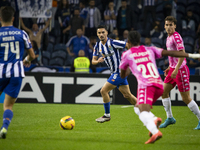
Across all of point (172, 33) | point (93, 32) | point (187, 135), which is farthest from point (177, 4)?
point (187, 135)

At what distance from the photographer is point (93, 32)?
15609 mm

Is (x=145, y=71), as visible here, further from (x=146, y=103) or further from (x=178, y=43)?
(x=178, y=43)

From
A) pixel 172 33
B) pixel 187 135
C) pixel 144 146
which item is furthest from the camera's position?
pixel 172 33

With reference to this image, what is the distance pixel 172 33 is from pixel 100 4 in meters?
10.3

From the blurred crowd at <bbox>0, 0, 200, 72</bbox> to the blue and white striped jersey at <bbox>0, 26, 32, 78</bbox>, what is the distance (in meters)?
9.14

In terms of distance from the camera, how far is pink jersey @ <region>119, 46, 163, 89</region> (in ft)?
16.1

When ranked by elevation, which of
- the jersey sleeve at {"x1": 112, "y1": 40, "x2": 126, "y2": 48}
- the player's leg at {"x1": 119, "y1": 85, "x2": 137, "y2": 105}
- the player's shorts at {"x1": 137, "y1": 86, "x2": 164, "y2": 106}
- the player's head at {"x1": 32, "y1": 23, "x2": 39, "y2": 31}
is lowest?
the player's leg at {"x1": 119, "y1": 85, "x2": 137, "y2": 105}

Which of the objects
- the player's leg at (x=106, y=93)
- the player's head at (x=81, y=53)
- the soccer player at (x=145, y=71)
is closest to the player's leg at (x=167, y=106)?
the player's leg at (x=106, y=93)

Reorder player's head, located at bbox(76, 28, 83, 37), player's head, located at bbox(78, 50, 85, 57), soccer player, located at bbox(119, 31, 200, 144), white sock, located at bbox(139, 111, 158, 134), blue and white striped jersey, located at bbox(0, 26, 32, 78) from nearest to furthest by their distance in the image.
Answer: white sock, located at bbox(139, 111, 158, 134) < soccer player, located at bbox(119, 31, 200, 144) < blue and white striped jersey, located at bbox(0, 26, 32, 78) < player's head, located at bbox(78, 50, 85, 57) < player's head, located at bbox(76, 28, 83, 37)

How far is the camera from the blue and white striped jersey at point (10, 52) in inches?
205

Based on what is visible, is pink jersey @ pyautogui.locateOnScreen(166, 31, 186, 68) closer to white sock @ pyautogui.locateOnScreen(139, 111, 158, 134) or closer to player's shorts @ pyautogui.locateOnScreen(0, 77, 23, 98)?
white sock @ pyautogui.locateOnScreen(139, 111, 158, 134)

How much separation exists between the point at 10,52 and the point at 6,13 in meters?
0.64

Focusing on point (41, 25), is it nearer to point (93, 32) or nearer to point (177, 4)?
point (93, 32)

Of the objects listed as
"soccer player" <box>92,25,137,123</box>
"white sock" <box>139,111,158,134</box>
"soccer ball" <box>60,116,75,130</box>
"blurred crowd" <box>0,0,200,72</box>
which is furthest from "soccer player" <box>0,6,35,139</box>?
"blurred crowd" <box>0,0,200,72</box>
